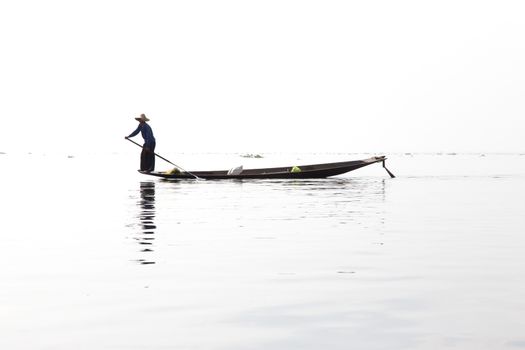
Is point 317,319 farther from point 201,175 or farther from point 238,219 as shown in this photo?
point 201,175

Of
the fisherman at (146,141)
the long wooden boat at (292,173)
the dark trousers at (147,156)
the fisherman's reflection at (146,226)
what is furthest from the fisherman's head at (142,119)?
the fisherman's reflection at (146,226)

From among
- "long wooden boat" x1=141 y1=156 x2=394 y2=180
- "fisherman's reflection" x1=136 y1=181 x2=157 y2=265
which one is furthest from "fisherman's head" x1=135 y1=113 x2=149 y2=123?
"fisherman's reflection" x1=136 y1=181 x2=157 y2=265

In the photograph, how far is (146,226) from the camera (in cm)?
1587

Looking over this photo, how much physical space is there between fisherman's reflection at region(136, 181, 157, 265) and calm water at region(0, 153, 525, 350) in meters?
0.06

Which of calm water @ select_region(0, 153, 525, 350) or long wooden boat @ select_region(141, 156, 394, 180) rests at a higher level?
long wooden boat @ select_region(141, 156, 394, 180)

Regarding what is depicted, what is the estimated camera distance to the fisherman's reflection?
459 inches

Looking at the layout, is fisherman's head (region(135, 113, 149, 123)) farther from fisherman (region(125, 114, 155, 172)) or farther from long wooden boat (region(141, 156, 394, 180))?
long wooden boat (region(141, 156, 394, 180))

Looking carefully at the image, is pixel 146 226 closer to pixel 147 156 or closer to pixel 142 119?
pixel 142 119

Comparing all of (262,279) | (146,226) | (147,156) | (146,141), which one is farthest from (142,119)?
(262,279)

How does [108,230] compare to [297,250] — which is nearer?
[297,250]

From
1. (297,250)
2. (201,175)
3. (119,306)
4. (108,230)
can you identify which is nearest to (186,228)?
(108,230)

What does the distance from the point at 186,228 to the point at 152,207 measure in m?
5.76

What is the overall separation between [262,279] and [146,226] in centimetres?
680

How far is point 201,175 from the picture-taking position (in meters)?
35.0
